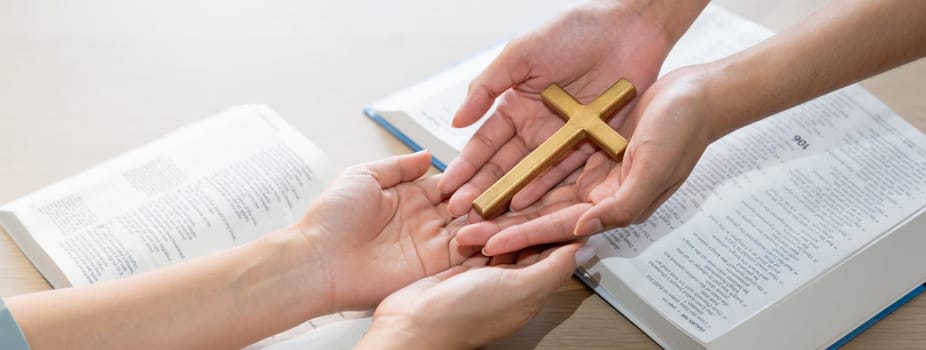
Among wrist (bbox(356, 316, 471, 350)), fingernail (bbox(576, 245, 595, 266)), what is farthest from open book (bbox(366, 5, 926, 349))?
wrist (bbox(356, 316, 471, 350))

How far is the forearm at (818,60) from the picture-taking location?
1.01 meters

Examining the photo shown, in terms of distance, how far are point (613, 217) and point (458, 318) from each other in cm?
17

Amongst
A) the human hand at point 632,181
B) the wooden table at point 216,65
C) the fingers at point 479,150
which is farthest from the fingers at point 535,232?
the wooden table at point 216,65

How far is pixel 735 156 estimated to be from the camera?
1.13m

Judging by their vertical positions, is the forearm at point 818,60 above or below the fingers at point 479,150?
above

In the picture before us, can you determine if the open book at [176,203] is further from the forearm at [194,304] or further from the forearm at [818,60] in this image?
the forearm at [818,60]

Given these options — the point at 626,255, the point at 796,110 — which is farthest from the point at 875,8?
the point at 626,255

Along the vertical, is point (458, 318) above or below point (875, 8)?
below

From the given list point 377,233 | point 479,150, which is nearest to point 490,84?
point 479,150

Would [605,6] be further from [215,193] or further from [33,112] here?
[33,112]

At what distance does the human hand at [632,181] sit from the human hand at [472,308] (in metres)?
0.03

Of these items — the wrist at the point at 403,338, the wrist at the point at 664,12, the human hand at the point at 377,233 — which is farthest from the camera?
the wrist at the point at 664,12

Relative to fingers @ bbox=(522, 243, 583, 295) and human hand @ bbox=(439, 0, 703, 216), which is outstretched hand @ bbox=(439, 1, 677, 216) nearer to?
human hand @ bbox=(439, 0, 703, 216)

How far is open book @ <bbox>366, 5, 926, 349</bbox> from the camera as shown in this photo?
38.3 inches
